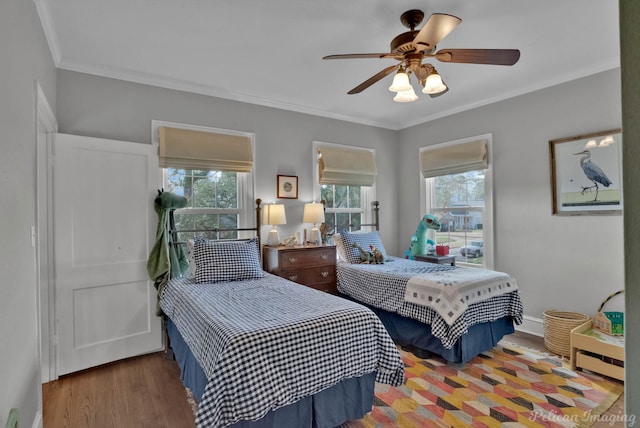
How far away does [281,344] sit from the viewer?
5.59 ft

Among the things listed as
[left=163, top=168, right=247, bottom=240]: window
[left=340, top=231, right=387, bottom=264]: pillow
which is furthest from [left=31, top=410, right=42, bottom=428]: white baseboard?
[left=340, top=231, right=387, bottom=264]: pillow

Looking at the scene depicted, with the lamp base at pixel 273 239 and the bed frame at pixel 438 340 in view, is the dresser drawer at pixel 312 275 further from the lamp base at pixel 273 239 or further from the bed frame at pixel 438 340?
the bed frame at pixel 438 340

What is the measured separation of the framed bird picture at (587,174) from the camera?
296cm

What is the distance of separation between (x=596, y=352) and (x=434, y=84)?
2364mm

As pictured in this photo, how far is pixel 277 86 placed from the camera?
3.47 metres

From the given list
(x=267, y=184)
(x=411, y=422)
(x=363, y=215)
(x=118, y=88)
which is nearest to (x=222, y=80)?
(x=118, y=88)

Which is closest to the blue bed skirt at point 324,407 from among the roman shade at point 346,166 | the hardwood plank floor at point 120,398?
the hardwood plank floor at point 120,398

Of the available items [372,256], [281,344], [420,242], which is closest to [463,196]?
[420,242]

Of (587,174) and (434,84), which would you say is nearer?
(434,84)

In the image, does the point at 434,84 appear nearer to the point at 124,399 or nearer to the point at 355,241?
the point at 355,241

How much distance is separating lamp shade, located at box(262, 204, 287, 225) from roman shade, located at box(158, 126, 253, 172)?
48cm

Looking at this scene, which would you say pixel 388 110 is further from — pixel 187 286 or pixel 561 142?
pixel 187 286

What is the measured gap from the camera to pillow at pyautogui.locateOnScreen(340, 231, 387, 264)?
A: 3.88 m

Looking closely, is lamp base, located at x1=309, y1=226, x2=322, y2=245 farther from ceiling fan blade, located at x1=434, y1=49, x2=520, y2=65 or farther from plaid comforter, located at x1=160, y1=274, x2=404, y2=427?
ceiling fan blade, located at x1=434, y1=49, x2=520, y2=65
